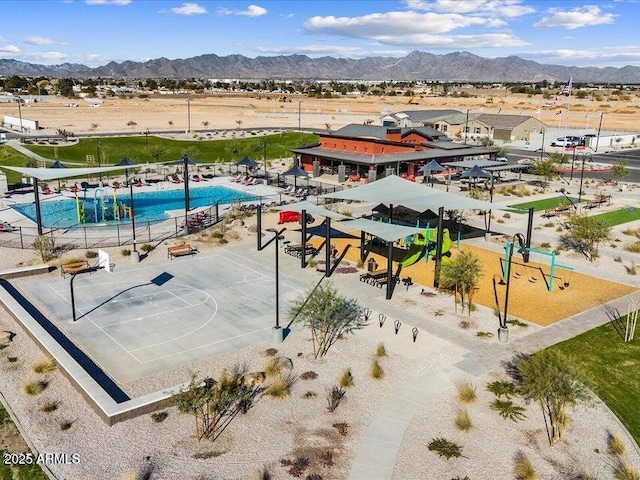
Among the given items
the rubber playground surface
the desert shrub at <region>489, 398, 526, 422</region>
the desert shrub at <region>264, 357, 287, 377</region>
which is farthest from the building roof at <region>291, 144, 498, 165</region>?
the desert shrub at <region>489, 398, 526, 422</region>

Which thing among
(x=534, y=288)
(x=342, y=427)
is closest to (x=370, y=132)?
(x=534, y=288)

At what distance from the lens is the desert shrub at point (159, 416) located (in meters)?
17.6

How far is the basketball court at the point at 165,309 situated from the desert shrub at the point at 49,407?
2267 mm

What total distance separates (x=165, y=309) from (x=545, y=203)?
37.0 meters

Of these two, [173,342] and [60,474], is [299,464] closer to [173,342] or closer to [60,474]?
[60,474]

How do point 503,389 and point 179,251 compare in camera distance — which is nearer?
point 503,389

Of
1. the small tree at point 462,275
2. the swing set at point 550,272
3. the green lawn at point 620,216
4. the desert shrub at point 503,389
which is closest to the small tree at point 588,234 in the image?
the swing set at point 550,272

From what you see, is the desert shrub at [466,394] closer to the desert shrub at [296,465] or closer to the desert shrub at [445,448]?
the desert shrub at [445,448]

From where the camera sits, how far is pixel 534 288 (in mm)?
29484

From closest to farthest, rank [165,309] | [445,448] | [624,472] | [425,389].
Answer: [624,472], [445,448], [425,389], [165,309]

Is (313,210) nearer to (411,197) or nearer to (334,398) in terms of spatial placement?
(411,197)

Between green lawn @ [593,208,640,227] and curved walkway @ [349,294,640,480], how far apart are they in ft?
61.8

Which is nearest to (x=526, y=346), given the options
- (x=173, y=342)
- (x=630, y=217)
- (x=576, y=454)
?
(x=576, y=454)

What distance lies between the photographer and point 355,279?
100 feet
